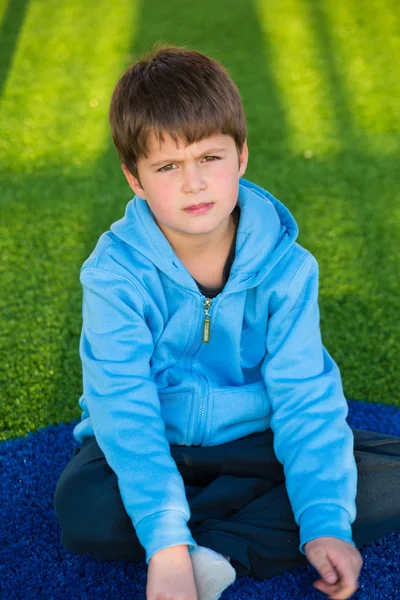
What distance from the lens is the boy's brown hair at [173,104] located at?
4.83 feet

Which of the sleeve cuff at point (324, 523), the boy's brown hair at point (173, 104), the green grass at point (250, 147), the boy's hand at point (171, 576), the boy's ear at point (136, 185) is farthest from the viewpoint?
the green grass at point (250, 147)

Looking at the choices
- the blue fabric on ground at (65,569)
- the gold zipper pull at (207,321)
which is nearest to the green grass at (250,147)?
the blue fabric on ground at (65,569)

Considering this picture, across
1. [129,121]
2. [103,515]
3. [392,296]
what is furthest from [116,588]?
[392,296]

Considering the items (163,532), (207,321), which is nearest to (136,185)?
(207,321)

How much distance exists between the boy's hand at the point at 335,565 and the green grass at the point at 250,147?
2.32ft

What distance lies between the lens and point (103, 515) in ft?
4.73

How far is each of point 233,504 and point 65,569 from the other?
0.35 meters

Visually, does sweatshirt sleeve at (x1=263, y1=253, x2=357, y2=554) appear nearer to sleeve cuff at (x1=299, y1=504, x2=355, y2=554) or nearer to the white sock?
sleeve cuff at (x1=299, y1=504, x2=355, y2=554)

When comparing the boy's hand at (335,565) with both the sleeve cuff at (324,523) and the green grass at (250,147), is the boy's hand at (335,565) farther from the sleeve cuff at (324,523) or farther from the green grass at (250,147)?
the green grass at (250,147)

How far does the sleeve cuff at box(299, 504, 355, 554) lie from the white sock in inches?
6.3

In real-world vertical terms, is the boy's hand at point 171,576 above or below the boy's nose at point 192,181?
below

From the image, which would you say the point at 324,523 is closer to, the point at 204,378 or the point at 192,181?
the point at 204,378

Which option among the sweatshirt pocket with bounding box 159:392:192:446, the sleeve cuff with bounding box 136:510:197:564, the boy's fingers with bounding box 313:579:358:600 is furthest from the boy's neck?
the boy's fingers with bounding box 313:579:358:600

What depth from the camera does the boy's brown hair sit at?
58.0 inches
